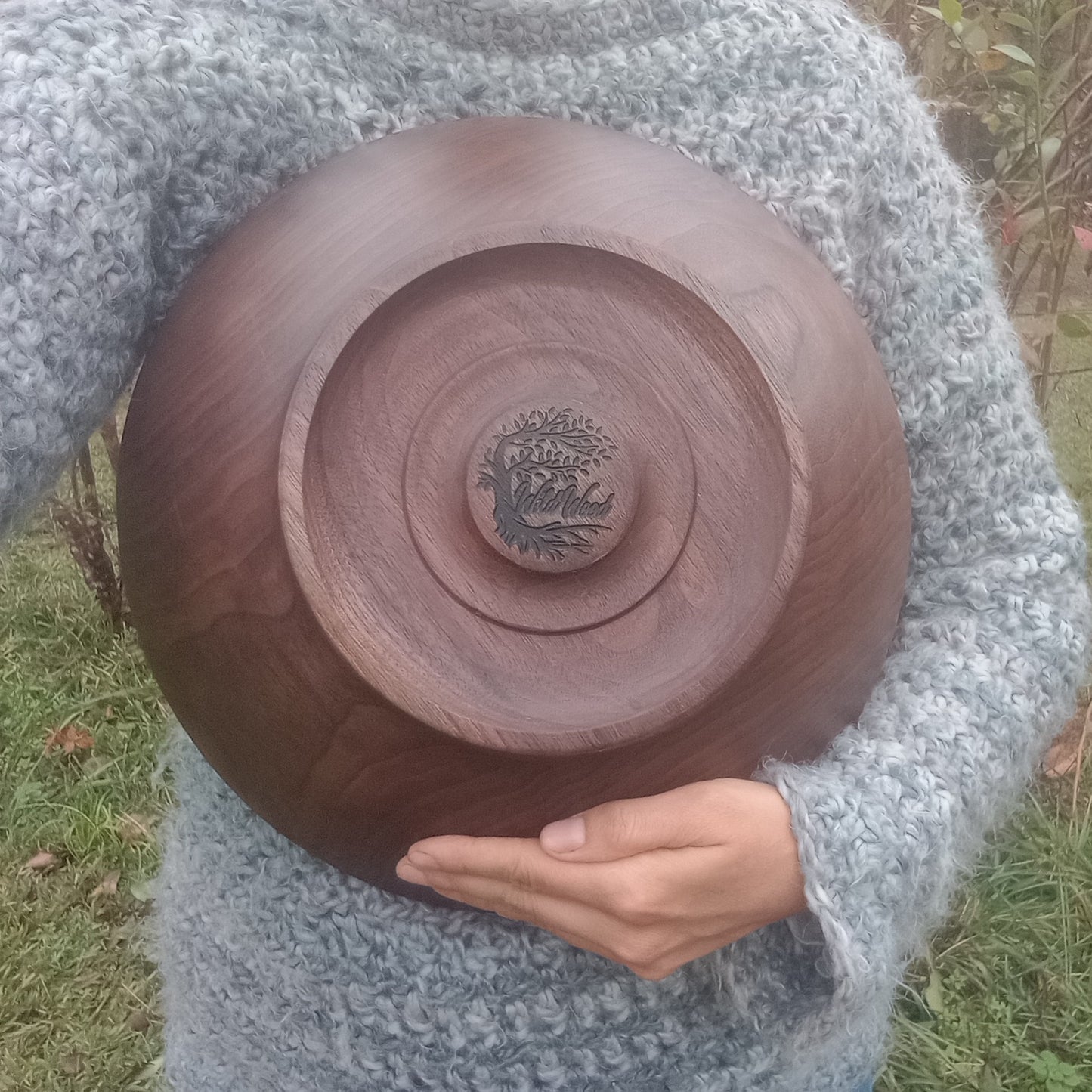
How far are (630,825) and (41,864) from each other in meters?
1.57

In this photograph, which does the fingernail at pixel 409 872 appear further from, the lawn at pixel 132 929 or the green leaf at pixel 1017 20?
the green leaf at pixel 1017 20

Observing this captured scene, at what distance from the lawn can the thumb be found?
109 cm

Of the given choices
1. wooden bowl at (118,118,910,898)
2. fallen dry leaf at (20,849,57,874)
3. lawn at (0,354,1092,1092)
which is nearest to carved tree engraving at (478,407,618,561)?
wooden bowl at (118,118,910,898)

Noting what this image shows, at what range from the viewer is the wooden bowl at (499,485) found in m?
0.53

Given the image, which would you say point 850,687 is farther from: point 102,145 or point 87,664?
point 87,664

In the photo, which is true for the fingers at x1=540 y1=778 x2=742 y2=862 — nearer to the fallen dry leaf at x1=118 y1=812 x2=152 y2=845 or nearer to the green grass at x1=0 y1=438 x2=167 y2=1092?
the green grass at x1=0 y1=438 x2=167 y2=1092

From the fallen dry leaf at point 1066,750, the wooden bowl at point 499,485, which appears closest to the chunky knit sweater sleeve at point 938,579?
the wooden bowl at point 499,485

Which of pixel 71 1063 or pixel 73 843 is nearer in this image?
pixel 71 1063

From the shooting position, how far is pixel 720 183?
0.60 m

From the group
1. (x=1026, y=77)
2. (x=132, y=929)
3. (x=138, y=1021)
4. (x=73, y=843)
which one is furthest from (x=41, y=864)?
(x=1026, y=77)

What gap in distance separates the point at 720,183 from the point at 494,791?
358 mm

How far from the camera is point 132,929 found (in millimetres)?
1690

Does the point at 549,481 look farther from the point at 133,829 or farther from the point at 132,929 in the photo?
the point at 133,829

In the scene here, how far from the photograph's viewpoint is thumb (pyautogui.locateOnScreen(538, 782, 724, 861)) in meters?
0.56
